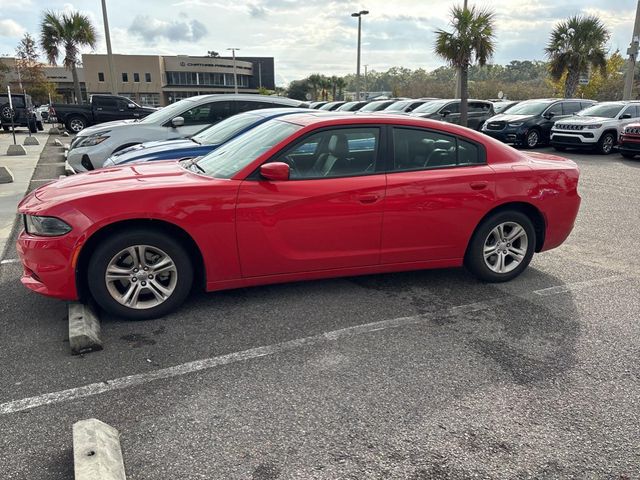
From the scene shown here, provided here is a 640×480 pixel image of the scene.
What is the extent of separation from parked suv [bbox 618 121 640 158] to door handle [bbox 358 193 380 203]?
13.1m

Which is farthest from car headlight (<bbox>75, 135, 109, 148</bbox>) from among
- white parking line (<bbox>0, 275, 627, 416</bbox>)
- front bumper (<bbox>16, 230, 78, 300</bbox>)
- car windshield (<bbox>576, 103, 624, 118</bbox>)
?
car windshield (<bbox>576, 103, 624, 118</bbox>)

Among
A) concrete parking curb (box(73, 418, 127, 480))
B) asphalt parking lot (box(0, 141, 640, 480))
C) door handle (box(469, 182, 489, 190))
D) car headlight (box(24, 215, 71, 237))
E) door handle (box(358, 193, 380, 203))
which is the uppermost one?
door handle (box(469, 182, 489, 190))

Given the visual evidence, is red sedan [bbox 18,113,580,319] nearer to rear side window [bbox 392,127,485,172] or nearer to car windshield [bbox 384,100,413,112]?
rear side window [bbox 392,127,485,172]

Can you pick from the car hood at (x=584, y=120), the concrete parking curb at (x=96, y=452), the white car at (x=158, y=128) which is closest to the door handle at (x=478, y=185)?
the concrete parking curb at (x=96, y=452)

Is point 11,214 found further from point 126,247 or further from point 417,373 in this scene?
point 417,373

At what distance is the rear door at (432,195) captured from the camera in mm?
4305

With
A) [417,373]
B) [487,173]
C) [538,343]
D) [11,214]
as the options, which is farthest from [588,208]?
[11,214]

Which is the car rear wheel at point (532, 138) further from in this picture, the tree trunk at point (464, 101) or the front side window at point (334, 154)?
the front side window at point (334, 154)

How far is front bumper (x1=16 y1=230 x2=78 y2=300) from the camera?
358 cm

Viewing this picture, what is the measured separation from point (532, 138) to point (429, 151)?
14.3m

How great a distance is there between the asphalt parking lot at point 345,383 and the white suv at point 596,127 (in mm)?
12560

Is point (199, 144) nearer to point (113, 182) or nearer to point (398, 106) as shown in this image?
point (113, 182)

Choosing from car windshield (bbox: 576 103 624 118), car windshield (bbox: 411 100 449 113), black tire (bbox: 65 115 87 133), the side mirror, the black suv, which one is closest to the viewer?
the side mirror

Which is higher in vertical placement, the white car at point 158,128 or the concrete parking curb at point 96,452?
the white car at point 158,128
